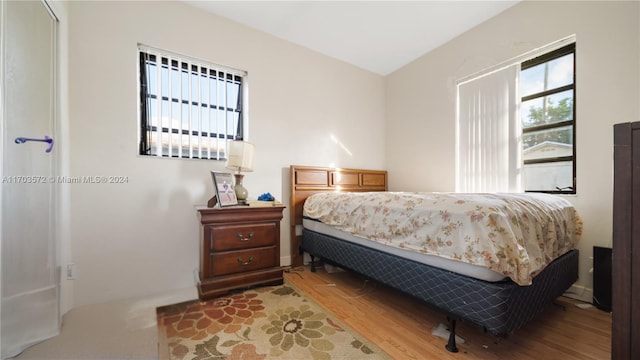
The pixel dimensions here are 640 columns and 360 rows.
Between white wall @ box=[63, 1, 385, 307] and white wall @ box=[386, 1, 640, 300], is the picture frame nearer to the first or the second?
white wall @ box=[63, 1, 385, 307]

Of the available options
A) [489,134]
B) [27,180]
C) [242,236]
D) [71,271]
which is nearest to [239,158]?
[242,236]

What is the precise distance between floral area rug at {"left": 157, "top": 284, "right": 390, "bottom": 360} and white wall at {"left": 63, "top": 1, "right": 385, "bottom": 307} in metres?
0.54

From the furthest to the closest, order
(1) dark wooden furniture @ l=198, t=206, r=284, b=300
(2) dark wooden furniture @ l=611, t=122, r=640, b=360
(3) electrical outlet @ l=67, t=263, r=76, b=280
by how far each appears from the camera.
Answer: (1) dark wooden furniture @ l=198, t=206, r=284, b=300 → (3) electrical outlet @ l=67, t=263, r=76, b=280 → (2) dark wooden furniture @ l=611, t=122, r=640, b=360

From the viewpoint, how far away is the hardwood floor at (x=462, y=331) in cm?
126

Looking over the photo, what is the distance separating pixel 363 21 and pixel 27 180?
293 cm

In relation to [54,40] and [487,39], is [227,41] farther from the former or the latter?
[487,39]

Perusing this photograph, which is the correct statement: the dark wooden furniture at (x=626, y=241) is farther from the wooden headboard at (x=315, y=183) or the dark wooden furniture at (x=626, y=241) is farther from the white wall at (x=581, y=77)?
the wooden headboard at (x=315, y=183)

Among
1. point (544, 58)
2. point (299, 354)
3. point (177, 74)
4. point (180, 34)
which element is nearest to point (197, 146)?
point (177, 74)

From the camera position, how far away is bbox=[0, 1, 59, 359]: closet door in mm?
1188

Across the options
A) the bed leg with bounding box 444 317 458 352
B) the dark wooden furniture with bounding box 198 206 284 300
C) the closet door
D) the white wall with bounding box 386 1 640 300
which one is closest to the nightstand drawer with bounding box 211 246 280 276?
the dark wooden furniture with bounding box 198 206 284 300

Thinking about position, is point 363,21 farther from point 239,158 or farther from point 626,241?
point 626,241

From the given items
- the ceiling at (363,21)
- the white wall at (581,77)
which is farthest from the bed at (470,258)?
the ceiling at (363,21)

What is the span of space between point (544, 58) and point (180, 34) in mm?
3348

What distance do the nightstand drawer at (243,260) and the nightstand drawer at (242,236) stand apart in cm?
5
